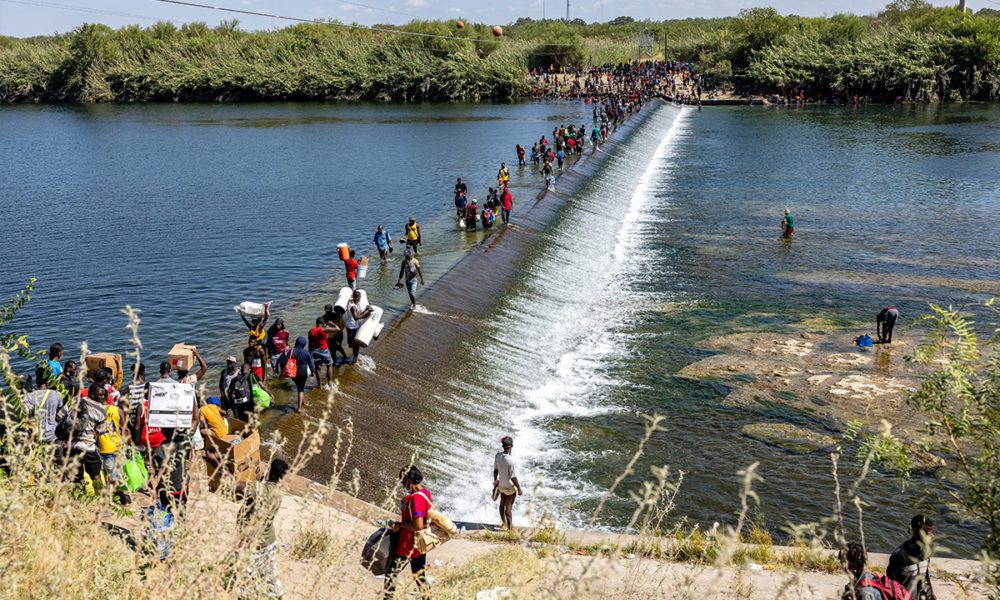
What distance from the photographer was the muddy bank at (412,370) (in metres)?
13.9

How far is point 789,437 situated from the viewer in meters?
16.8

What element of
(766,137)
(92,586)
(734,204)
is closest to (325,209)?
(734,204)

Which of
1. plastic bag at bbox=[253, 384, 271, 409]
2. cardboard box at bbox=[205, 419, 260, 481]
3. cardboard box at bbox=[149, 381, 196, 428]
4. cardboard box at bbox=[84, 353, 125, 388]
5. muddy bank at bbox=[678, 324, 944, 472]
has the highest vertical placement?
cardboard box at bbox=[149, 381, 196, 428]

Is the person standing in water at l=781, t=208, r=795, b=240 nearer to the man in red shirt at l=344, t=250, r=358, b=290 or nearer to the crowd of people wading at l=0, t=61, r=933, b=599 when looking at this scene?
the crowd of people wading at l=0, t=61, r=933, b=599

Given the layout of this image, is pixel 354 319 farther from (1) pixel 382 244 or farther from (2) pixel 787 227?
(2) pixel 787 227

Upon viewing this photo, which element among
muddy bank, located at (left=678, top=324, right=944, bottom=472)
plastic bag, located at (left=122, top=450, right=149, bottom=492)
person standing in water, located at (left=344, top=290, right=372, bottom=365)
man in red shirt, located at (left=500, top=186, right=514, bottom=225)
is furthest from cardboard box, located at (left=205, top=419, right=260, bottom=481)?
man in red shirt, located at (left=500, top=186, right=514, bottom=225)

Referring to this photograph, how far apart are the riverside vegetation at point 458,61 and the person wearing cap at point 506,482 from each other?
292ft

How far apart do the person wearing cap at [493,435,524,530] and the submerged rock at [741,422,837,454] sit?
22.4ft

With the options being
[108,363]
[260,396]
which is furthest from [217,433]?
[108,363]

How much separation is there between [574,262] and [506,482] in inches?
686

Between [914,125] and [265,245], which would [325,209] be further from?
[914,125]

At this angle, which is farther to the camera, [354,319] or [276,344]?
[354,319]

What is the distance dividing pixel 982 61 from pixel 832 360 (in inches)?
3234

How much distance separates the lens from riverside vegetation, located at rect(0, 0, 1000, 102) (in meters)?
89.4
